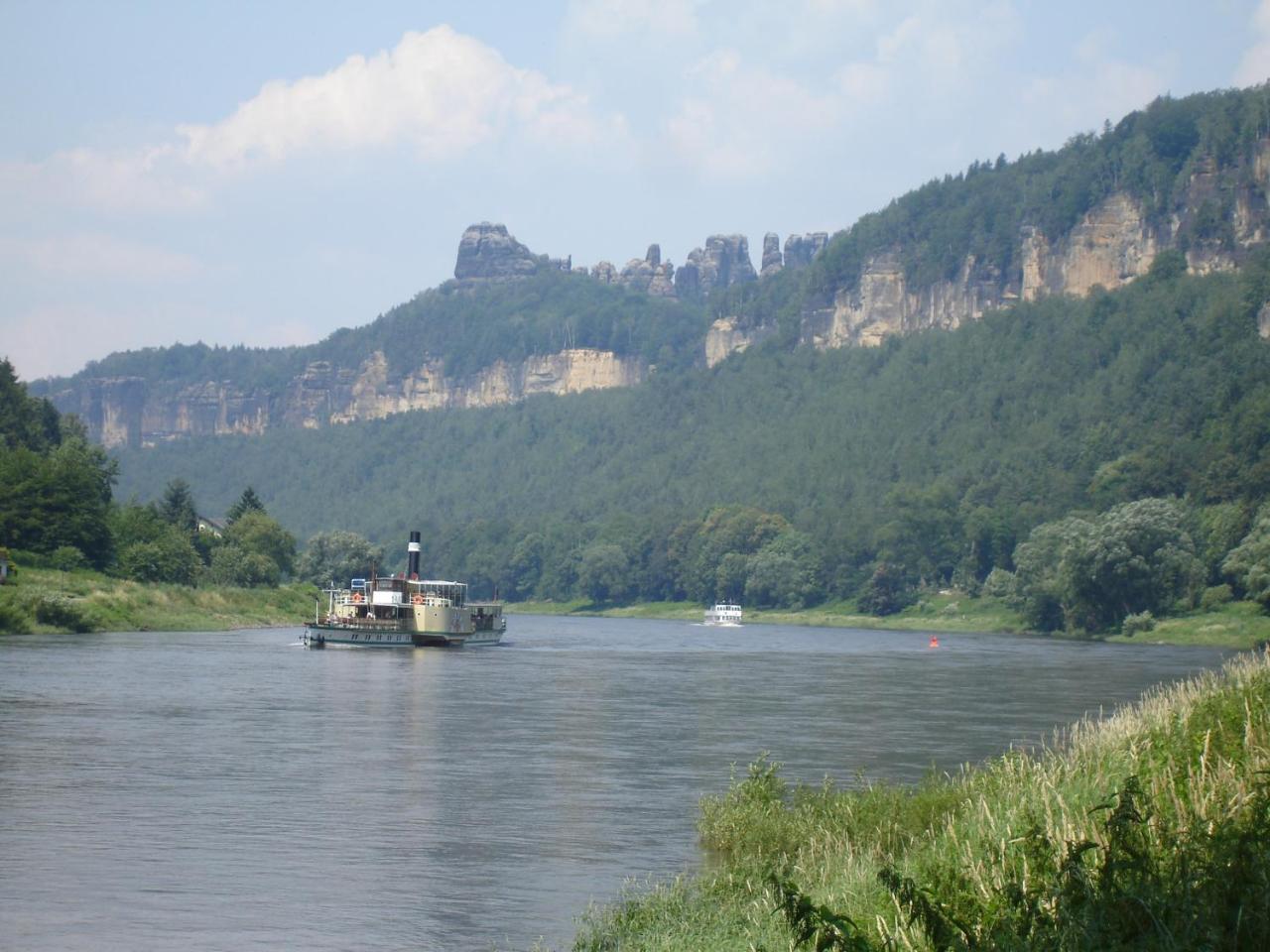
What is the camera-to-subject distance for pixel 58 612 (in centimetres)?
9119

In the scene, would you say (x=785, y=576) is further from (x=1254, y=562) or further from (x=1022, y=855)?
(x=1022, y=855)

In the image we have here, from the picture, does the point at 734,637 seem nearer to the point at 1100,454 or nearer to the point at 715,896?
the point at 1100,454

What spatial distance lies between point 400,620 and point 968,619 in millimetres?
62000

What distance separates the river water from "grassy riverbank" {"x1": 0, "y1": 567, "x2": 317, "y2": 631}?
509 centimetres

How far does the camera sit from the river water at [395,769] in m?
25.1

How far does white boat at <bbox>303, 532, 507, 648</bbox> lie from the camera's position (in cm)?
10043

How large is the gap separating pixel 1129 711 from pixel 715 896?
8.29 m

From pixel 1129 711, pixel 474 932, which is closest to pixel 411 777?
pixel 474 932

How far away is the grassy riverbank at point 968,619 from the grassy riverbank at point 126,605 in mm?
56872

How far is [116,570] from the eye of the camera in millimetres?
113125

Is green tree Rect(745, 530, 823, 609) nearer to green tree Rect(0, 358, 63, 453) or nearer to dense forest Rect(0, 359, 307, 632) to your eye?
dense forest Rect(0, 359, 307, 632)

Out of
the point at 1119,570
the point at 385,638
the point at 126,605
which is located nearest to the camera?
the point at 385,638

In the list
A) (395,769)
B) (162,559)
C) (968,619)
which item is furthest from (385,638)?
(968,619)

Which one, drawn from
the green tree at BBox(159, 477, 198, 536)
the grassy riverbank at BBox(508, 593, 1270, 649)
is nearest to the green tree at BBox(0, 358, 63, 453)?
the green tree at BBox(159, 477, 198, 536)
